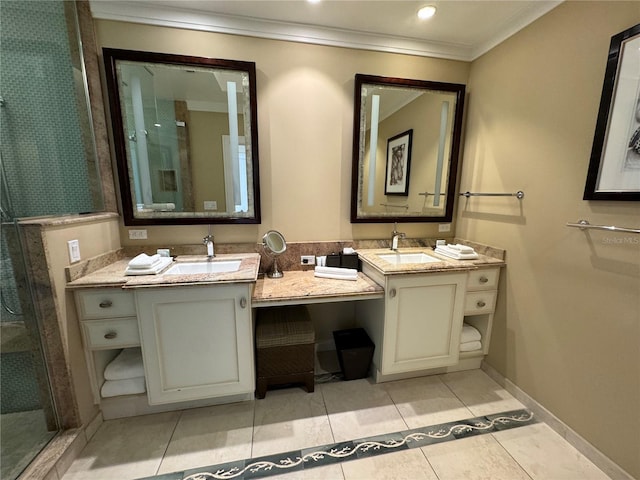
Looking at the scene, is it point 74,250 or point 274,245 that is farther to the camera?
point 274,245

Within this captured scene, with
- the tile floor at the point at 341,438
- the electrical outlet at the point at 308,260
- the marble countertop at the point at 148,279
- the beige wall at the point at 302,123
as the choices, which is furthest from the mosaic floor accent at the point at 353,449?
the beige wall at the point at 302,123

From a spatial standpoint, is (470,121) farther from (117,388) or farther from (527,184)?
(117,388)

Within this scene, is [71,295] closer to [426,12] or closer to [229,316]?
[229,316]

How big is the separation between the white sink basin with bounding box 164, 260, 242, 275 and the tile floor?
35.0 inches

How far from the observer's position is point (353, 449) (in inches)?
55.3

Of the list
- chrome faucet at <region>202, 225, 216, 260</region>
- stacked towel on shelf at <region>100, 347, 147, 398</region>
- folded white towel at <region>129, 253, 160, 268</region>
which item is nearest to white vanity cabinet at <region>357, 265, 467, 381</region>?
chrome faucet at <region>202, 225, 216, 260</region>

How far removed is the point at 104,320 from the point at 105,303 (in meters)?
0.10

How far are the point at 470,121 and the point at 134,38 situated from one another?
2.48m

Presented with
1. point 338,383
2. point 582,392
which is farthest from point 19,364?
point 582,392

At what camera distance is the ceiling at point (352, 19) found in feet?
5.22

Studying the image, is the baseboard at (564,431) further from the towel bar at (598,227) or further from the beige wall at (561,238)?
the towel bar at (598,227)

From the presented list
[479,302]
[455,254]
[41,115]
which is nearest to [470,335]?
[479,302]

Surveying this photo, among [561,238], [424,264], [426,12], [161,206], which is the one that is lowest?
[424,264]

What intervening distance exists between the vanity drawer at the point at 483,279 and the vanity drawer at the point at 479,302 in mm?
46
